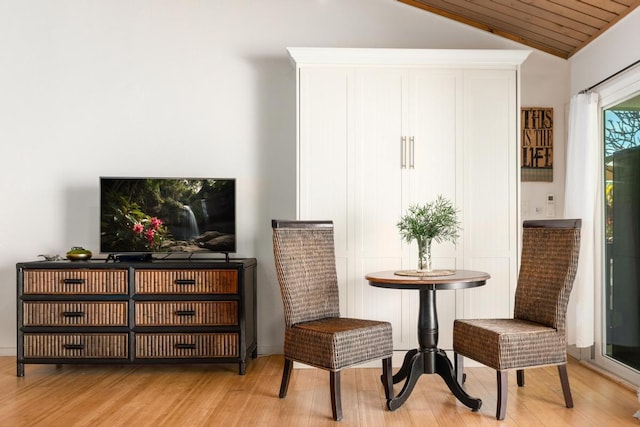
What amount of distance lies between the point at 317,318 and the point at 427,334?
0.69 metres

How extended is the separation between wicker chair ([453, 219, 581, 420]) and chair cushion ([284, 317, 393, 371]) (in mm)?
537

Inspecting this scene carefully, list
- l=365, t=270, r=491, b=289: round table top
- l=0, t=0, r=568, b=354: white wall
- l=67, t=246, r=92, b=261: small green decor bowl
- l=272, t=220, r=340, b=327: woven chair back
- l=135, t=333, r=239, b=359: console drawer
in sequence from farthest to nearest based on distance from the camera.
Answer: l=0, t=0, r=568, b=354: white wall, l=67, t=246, r=92, b=261: small green decor bowl, l=135, t=333, r=239, b=359: console drawer, l=272, t=220, r=340, b=327: woven chair back, l=365, t=270, r=491, b=289: round table top

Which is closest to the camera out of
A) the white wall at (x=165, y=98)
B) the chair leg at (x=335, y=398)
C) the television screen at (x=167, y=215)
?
the chair leg at (x=335, y=398)

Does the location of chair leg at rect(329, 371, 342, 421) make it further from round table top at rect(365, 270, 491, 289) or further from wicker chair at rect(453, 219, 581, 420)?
wicker chair at rect(453, 219, 581, 420)

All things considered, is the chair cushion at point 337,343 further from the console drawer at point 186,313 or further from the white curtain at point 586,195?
the white curtain at point 586,195

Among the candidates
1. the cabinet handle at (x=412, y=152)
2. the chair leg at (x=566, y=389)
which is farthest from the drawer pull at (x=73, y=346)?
the chair leg at (x=566, y=389)

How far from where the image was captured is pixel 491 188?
4.29 metres

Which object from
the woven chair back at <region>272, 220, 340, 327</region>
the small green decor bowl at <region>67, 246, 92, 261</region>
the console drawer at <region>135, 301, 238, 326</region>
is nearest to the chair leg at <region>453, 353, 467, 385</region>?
the woven chair back at <region>272, 220, 340, 327</region>

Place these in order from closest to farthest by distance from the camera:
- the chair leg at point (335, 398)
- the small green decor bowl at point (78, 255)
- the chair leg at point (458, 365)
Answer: the chair leg at point (335, 398)
the chair leg at point (458, 365)
the small green decor bowl at point (78, 255)

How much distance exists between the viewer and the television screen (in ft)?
14.3

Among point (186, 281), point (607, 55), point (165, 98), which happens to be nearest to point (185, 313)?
point (186, 281)

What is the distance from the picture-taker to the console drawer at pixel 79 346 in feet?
13.4

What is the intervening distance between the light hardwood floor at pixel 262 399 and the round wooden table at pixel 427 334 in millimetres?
88

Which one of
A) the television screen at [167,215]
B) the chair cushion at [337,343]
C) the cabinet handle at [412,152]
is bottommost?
the chair cushion at [337,343]
